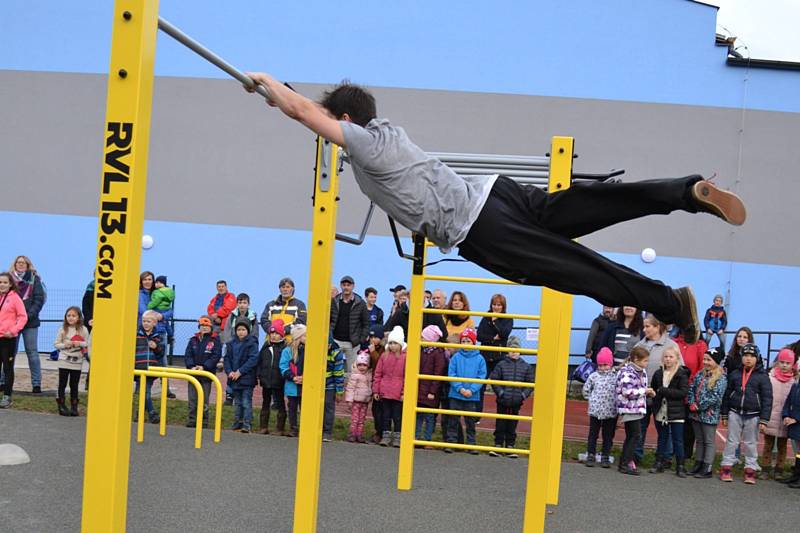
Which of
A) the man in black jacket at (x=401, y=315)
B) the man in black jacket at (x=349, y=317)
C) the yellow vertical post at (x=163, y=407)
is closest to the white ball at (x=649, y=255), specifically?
the man in black jacket at (x=401, y=315)

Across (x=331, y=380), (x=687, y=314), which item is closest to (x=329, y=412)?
(x=331, y=380)

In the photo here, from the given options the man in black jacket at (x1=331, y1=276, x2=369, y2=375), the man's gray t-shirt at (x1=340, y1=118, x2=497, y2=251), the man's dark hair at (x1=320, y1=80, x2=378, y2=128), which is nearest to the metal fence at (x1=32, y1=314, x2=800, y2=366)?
the man in black jacket at (x1=331, y1=276, x2=369, y2=375)

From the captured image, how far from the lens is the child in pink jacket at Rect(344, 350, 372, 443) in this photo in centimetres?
823

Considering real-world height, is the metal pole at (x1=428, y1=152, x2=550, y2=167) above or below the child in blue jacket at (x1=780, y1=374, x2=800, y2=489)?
above

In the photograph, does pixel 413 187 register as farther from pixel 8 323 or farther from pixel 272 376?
pixel 8 323

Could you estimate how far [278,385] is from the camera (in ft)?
27.3

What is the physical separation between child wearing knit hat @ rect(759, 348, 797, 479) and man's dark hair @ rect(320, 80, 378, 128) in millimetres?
5715

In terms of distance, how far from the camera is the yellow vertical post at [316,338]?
14.3 feet

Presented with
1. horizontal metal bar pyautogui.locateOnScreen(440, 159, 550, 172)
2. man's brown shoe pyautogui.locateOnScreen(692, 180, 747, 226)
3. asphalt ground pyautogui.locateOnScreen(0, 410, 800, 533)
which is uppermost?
horizontal metal bar pyautogui.locateOnScreen(440, 159, 550, 172)

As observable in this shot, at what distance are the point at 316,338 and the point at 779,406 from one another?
5.18m

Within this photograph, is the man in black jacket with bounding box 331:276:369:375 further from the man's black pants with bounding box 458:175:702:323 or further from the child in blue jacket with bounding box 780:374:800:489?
the man's black pants with bounding box 458:175:702:323

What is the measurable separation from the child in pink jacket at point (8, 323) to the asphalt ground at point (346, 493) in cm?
65

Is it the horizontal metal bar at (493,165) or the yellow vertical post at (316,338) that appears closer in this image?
the yellow vertical post at (316,338)

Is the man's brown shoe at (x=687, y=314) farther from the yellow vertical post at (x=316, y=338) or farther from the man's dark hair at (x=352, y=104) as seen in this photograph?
the yellow vertical post at (x=316, y=338)
